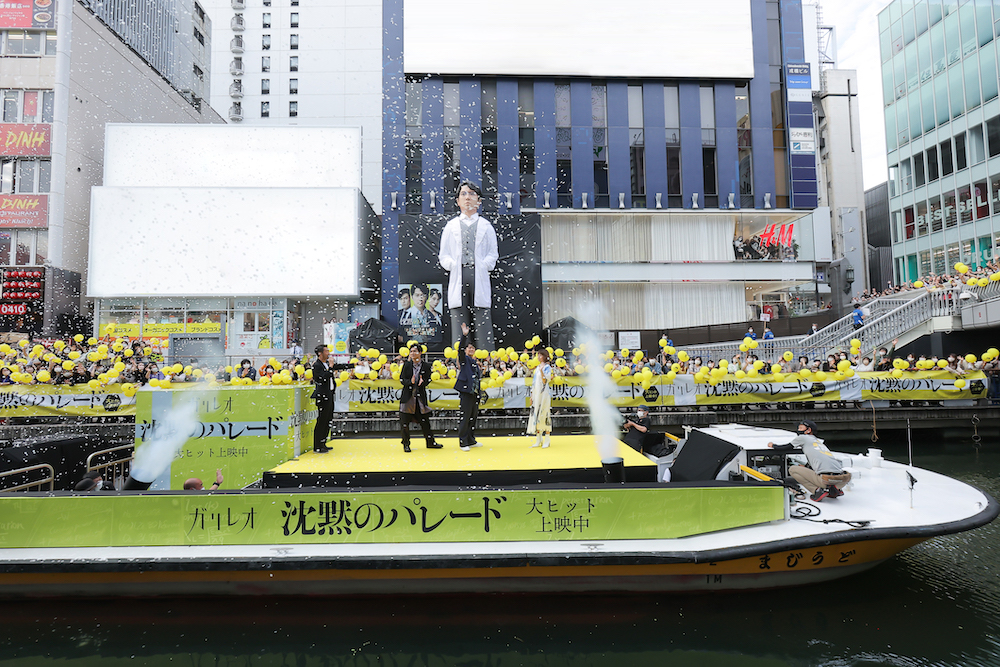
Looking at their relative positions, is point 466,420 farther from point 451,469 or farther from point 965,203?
point 965,203

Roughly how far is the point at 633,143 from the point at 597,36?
6.32 metres

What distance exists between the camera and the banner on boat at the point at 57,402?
15383mm

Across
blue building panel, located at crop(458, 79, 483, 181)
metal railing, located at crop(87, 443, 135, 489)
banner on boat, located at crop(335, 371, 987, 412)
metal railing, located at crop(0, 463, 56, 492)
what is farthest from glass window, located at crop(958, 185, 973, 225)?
metal railing, located at crop(0, 463, 56, 492)

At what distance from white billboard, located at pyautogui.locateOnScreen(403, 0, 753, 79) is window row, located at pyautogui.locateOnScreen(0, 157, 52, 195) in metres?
20.9

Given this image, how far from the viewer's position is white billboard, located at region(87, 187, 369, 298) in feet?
91.8

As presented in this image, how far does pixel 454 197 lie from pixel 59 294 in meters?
20.7

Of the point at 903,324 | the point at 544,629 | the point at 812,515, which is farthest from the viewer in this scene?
the point at 903,324

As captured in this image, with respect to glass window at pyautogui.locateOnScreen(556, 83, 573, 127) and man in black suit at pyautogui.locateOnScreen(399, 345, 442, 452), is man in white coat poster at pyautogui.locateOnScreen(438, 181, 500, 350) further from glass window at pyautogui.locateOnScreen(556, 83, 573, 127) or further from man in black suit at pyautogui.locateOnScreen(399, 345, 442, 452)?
man in black suit at pyautogui.locateOnScreen(399, 345, 442, 452)

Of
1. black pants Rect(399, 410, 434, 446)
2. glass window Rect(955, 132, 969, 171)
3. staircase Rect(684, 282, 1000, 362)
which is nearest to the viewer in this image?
black pants Rect(399, 410, 434, 446)

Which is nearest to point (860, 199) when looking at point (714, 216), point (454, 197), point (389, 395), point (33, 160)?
point (714, 216)

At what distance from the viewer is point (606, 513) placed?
602 centimetres

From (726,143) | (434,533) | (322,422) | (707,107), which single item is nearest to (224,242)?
(322,422)

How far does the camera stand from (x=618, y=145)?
3067cm

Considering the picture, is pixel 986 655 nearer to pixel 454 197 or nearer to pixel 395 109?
pixel 454 197
